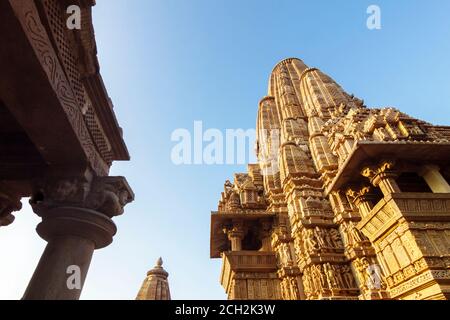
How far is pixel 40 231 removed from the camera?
2.77m

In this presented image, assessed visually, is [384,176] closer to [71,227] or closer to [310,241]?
[310,241]

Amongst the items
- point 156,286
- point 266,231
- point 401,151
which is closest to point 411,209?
point 401,151

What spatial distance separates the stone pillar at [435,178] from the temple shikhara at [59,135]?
9448 millimetres

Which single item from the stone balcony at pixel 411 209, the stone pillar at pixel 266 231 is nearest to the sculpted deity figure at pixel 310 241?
the stone pillar at pixel 266 231

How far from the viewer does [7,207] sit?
3.77 m

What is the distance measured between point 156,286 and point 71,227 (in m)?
25.5

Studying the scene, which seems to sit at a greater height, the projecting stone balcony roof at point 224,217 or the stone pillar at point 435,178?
the projecting stone balcony roof at point 224,217

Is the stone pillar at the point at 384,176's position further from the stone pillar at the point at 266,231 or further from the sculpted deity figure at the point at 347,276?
the stone pillar at the point at 266,231

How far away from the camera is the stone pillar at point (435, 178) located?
8.17 m

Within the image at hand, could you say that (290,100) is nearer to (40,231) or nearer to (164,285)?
(164,285)

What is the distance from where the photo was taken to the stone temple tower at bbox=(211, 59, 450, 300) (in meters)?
7.00

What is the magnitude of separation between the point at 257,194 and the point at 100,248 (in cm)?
1629

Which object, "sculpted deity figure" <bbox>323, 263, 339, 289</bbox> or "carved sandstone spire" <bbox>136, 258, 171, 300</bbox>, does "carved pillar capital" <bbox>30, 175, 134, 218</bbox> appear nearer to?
"sculpted deity figure" <bbox>323, 263, 339, 289</bbox>
